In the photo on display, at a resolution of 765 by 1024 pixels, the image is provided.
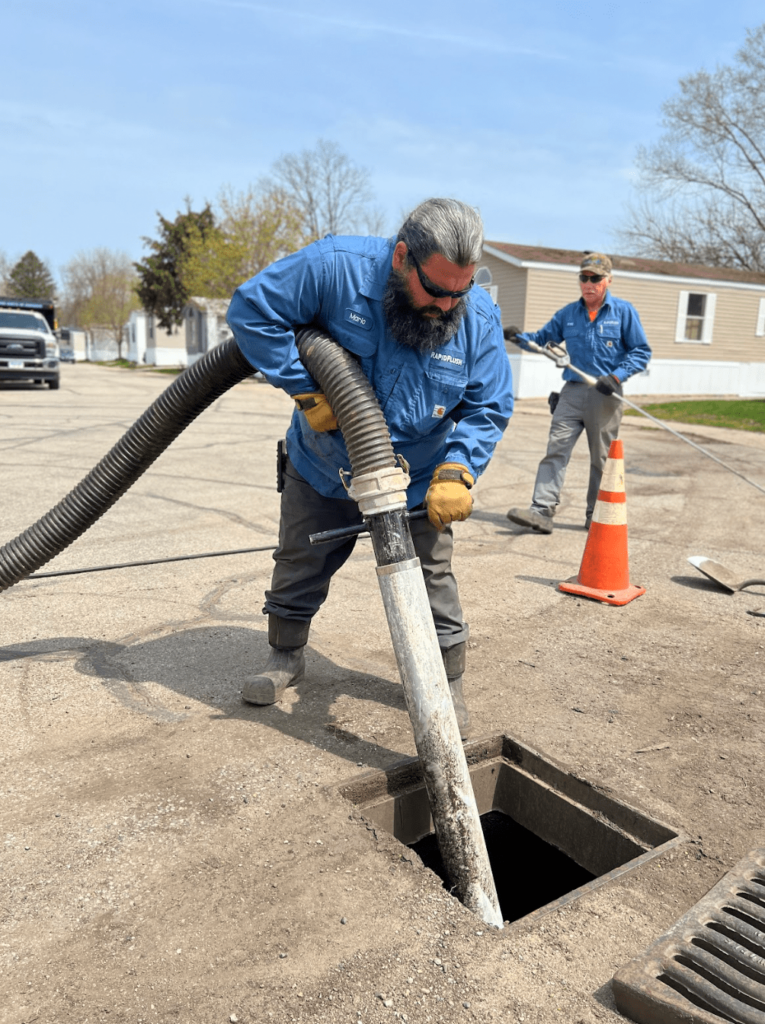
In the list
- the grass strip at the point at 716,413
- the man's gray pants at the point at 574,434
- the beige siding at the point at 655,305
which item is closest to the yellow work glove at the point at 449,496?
the man's gray pants at the point at 574,434

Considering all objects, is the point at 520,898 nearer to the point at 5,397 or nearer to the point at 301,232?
the point at 5,397

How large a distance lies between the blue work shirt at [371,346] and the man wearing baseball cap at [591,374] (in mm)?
3439

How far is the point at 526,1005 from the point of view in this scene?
1750 mm

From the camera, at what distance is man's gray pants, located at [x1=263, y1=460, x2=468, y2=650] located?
2986 mm

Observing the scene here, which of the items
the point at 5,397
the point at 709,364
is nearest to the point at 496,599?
the point at 5,397

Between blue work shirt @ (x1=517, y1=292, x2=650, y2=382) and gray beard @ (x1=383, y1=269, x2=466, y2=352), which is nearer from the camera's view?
gray beard @ (x1=383, y1=269, x2=466, y2=352)

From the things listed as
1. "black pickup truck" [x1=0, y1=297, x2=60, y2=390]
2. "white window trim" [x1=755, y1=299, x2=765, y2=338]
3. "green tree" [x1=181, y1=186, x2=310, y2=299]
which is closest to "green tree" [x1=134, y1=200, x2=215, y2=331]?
"green tree" [x1=181, y1=186, x2=310, y2=299]

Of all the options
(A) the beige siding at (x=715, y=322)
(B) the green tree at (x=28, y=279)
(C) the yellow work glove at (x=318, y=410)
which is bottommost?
(C) the yellow work glove at (x=318, y=410)

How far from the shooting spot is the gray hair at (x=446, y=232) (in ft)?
7.84

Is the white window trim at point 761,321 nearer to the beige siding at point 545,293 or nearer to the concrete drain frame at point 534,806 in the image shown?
the beige siding at point 545,293

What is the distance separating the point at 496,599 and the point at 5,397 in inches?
593

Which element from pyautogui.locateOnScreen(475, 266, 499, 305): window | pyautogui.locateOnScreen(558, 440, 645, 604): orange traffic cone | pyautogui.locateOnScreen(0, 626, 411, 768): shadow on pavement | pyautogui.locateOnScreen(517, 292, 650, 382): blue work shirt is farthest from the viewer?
pyautogui.locateOnScreen(475, 266, 499, 305): window

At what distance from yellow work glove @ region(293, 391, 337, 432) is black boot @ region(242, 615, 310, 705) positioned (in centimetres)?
95

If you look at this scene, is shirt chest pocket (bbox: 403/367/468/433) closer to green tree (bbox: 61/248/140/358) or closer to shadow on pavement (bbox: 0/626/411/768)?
shadow on pavement (bbox: 0/626/411/768)
